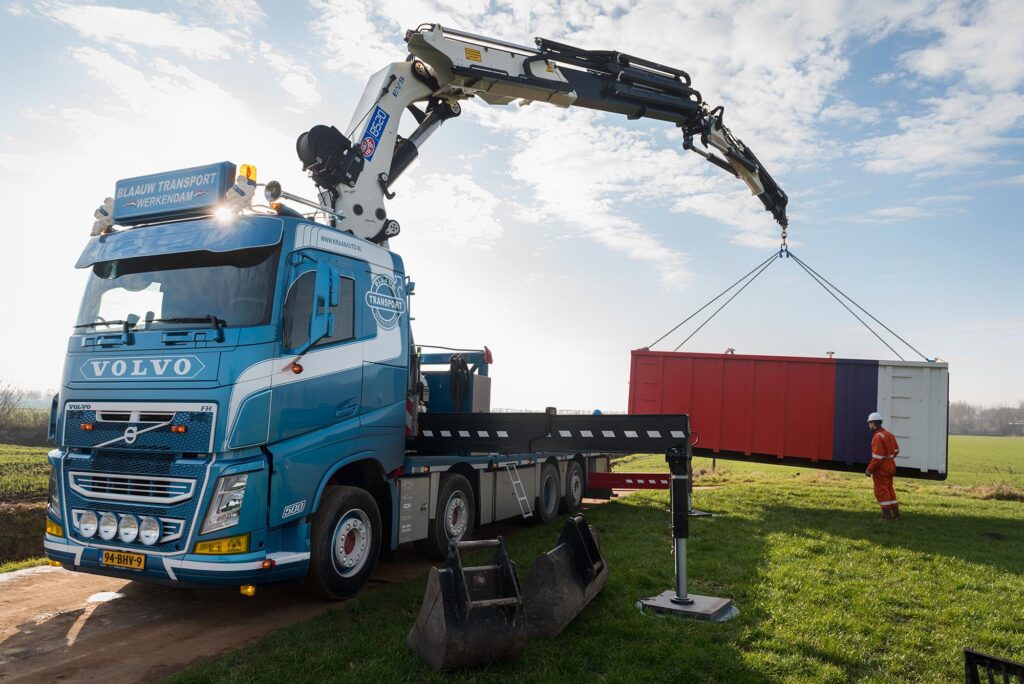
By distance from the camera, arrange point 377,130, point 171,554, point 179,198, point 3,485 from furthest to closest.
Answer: point 3,485 → point 377,130 → point 179,198 → point 171,554

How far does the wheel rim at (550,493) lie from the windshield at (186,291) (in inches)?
273

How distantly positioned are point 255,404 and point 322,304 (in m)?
1.10

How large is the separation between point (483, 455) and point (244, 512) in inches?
177

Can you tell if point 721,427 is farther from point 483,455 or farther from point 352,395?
point 352,395

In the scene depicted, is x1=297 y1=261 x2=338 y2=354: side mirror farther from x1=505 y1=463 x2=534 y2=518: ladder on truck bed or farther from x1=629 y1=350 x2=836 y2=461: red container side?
x1=629 y1=350 x2=836 y2=461: red container side

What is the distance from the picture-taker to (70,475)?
238 inches

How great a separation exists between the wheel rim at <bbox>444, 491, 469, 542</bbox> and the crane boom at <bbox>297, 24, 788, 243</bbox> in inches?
130

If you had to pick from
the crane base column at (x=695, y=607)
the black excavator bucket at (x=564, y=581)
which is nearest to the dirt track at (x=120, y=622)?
the black excavator bucket at (x=564, y=581)

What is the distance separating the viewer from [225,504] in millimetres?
5488

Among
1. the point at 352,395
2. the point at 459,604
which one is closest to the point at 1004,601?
the point at 459,604

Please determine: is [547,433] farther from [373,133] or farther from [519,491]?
[373,133]

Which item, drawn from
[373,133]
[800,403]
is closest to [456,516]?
[373,133]

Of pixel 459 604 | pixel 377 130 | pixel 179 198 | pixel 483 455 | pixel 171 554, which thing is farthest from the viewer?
pixel 483 455

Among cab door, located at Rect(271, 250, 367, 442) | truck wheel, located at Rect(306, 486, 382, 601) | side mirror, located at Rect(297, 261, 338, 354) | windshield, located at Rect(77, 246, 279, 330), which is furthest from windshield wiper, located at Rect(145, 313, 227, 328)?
truck wheel, located at Rect(306, 486, 382, 601)
